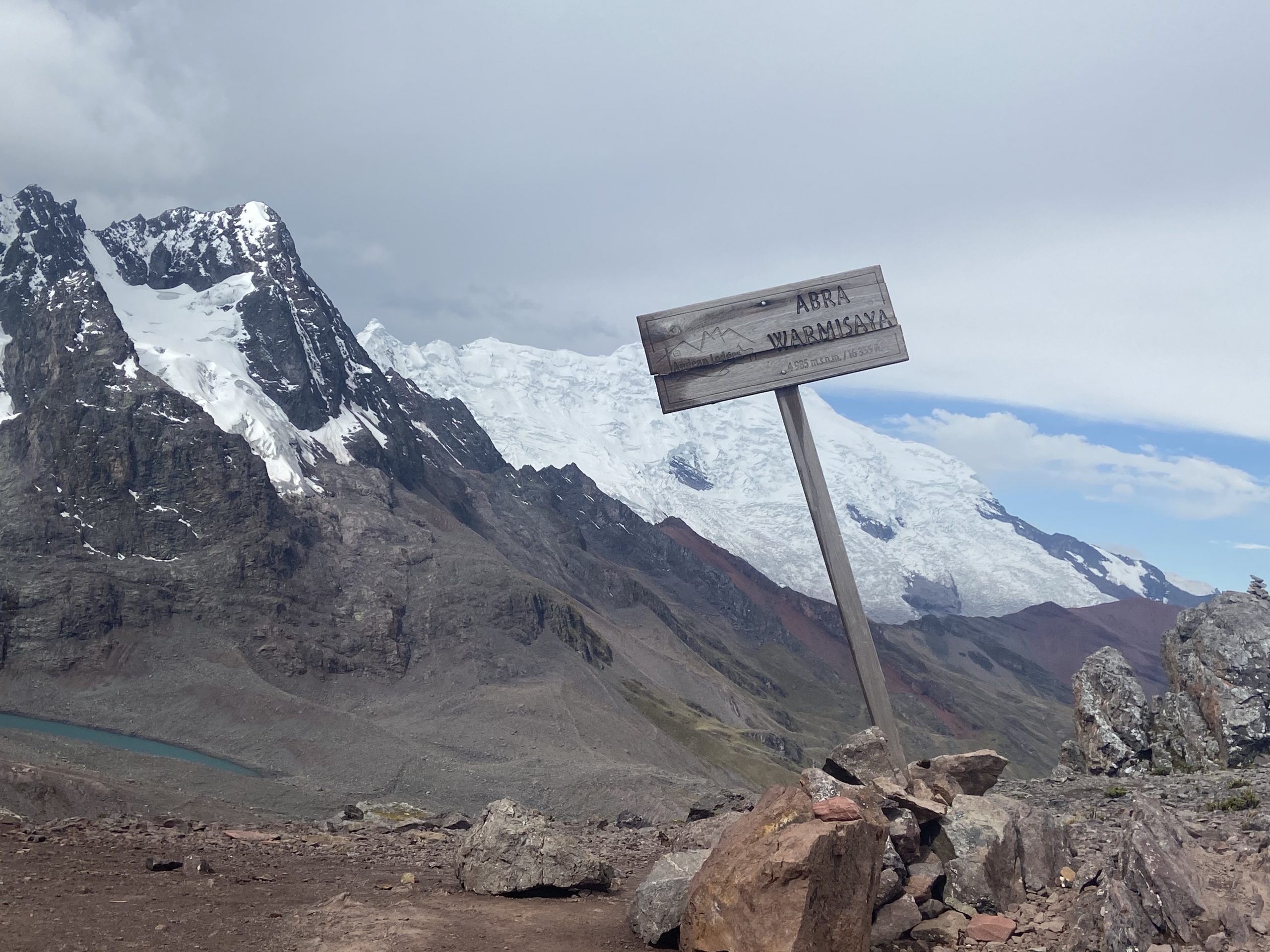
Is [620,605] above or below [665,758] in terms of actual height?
above

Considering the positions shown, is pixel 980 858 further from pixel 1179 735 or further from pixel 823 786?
pixel 1179 735

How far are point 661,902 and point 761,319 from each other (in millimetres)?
4966

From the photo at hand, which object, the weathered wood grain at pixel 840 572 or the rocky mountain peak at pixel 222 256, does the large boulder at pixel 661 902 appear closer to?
the weathered wood grain at pixel 840 572

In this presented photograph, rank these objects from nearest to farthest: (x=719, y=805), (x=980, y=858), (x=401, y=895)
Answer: (x=980, y=858)
(x=401, y=895)
(x=719, y=805)

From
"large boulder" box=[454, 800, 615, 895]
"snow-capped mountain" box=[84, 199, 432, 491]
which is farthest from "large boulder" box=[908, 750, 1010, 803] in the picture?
"snow-capped mountain" box=[84, 199, 432, 491]

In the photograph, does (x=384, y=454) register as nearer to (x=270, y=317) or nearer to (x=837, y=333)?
(x=270, y=317)

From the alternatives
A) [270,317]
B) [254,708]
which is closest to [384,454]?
[270,317]

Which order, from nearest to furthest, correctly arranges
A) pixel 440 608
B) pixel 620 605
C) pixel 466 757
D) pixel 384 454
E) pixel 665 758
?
pixel 466 757 < pixel 665 758 < pixel 440 608 < pixel 384 454 < pixel 620 605

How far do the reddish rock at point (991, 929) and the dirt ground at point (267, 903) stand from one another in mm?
2692

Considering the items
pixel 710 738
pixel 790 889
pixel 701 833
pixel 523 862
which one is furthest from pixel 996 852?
pixel 710 738

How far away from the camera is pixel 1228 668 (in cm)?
2425

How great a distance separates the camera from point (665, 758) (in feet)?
317

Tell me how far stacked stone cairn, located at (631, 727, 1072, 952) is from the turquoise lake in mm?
80855

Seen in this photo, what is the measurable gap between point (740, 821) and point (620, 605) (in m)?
160
